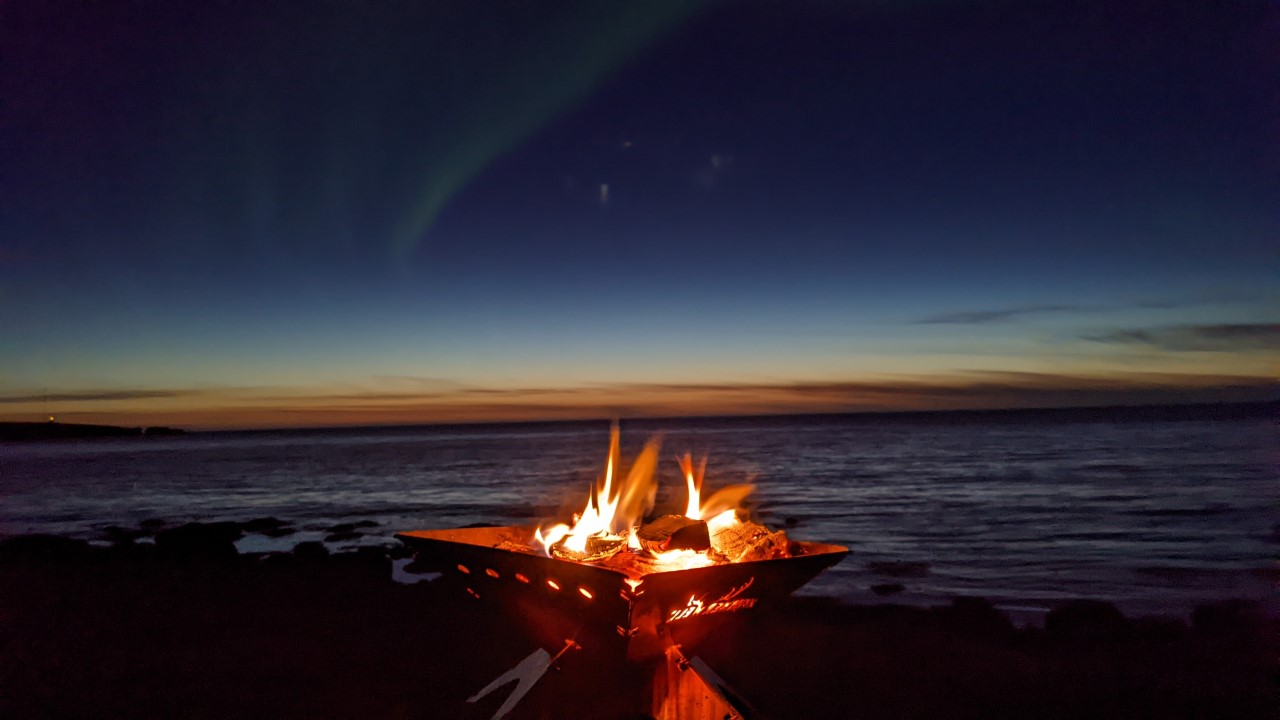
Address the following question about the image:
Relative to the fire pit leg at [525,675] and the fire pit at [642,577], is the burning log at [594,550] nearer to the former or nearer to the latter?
the fire pit at [642,577]

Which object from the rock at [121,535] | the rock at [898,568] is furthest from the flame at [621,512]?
the rock at [121,535]

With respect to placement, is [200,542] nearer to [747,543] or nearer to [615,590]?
[747,543]

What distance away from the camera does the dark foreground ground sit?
6574 mm

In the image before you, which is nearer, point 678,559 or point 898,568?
point 678,559

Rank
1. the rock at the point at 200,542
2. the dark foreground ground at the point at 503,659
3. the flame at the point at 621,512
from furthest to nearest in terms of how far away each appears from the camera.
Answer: the rock at the point at 200,542 → the dark foreground ground at the point at 503,659 → the flame at the point at 621,512

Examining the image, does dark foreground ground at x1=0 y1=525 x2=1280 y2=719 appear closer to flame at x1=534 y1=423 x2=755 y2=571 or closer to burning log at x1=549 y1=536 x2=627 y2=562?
burning log at x1=549 y1=536 x2=627 y2=562

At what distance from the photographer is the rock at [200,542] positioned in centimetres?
1559

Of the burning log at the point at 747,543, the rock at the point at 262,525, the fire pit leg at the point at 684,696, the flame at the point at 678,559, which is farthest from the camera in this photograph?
the rock at the point at 262,525

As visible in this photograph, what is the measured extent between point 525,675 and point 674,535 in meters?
2.19

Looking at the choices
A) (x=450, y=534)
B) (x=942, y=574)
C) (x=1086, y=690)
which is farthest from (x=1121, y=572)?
(x=450, y=534)

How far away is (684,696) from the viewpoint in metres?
3.94

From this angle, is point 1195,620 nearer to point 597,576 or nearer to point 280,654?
point 597,576

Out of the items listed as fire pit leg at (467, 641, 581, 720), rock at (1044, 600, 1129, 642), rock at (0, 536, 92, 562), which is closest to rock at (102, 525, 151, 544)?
rock at (0, 536, 92, 562)

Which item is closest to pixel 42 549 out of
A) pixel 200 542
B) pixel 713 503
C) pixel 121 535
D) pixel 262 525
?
pixel 200 542
